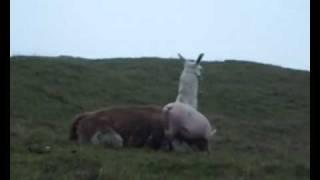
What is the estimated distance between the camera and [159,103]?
1482 centimetres

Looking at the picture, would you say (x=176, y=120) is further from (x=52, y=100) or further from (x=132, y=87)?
(x=132, y=87)

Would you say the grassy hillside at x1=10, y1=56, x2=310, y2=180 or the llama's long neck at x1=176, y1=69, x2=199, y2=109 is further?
the llama's long neck at x1=176, y1=69, x2=199, y2=109

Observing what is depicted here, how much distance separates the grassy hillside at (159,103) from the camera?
5020 mm

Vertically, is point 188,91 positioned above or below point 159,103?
above

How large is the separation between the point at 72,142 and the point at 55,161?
1.61m

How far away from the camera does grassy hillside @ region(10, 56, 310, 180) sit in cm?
502

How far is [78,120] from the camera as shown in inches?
264

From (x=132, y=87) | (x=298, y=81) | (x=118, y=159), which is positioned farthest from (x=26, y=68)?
(x=118, y=159)

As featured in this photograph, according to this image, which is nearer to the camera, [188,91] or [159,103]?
[188,91]

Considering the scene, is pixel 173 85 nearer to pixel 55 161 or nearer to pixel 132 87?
pixel 132 87
